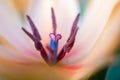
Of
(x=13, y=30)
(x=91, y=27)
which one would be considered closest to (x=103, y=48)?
(x=91, y=27)

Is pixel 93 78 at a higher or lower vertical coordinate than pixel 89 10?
lower

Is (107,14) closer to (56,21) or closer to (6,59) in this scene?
(56,21)

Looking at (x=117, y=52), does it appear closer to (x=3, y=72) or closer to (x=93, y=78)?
(x=93, y=78)

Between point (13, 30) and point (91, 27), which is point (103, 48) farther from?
point (13, 30)

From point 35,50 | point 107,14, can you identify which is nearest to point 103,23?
point 107,14
